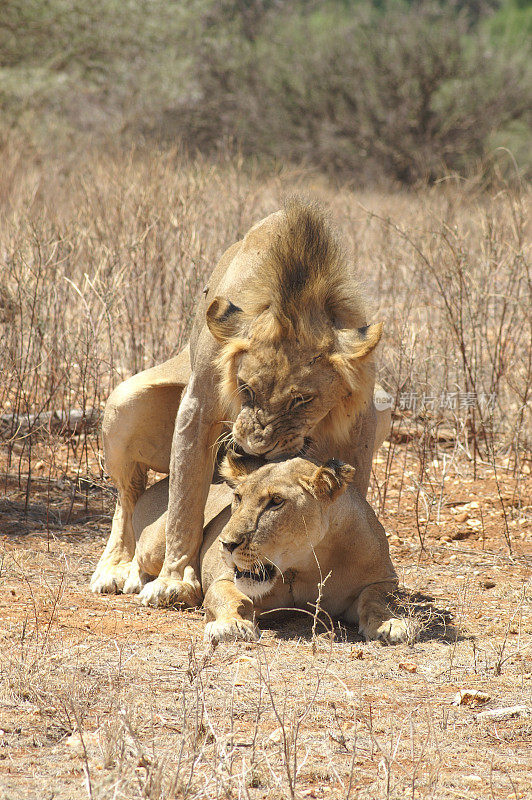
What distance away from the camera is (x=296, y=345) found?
4234 millimetres

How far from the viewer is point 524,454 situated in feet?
25.6

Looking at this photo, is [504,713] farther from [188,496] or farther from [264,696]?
[188,496]

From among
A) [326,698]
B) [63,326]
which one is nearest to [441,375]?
[63,326]

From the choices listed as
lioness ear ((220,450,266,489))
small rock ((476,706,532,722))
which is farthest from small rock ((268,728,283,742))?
lioness ear ((220,450,266,489))

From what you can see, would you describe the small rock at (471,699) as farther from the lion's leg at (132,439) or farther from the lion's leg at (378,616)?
the lion's leg at (132,439)

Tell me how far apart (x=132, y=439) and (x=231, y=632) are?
1.80 m

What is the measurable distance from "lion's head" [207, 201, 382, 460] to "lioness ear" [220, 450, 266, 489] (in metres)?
0.13

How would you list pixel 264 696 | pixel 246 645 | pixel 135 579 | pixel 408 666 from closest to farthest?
pixel 264 696 → pixel 408 666 → pixel 246 645 → pixel 135 579

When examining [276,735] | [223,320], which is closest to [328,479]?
[223,320]

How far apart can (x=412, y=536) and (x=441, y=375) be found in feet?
7.71

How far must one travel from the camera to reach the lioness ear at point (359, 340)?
13.9 ft

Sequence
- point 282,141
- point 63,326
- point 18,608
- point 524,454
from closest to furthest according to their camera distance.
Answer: point 18,608 < point 63,326 < point 524,454 < point 282,141

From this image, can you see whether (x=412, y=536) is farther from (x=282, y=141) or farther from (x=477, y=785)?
(x=282, y=141)

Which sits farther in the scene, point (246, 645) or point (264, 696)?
point (246, 645)
